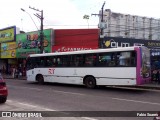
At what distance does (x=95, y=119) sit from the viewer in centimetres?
863

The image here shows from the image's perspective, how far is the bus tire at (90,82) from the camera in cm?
1850

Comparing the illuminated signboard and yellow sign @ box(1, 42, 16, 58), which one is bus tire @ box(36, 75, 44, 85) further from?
the illuminated signboard

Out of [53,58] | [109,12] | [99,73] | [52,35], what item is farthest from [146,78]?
[109,12]

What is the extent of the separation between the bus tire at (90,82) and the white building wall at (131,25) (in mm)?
40169

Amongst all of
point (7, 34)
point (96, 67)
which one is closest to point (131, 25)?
point (7, 34)

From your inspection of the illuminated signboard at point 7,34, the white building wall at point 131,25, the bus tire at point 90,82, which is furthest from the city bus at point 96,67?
the white building wall at point 131,25

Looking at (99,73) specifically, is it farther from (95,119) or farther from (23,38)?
(23,38)

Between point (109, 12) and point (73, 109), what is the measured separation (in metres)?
50.5

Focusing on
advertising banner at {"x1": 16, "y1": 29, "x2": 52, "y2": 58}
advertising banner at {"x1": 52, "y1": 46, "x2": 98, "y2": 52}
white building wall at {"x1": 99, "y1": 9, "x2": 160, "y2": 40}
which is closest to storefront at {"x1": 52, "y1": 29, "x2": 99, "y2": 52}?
advertising banner at {"x1": 52, "y1": 46, "x2": 98, "y2": 52}

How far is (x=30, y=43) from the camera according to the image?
1391 inches

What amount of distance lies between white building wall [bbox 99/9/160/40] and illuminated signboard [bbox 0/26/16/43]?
2391cm

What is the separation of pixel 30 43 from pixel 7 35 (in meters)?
7.08

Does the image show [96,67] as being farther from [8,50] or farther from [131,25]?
[131,25]

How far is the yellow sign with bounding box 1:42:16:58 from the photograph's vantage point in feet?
127
